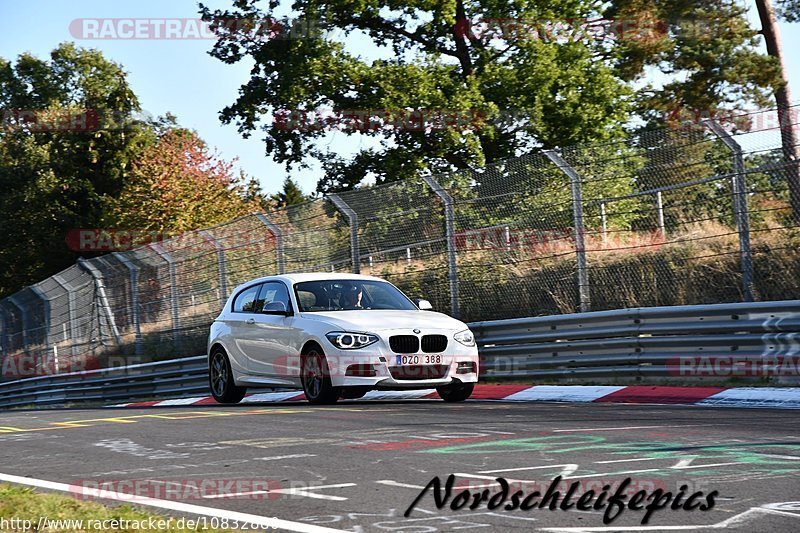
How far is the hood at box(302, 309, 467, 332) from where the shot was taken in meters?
13.1

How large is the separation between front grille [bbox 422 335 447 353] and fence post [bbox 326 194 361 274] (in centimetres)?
524

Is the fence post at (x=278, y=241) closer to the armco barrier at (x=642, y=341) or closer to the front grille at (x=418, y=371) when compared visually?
the armco barrier at (x=642, y=341)

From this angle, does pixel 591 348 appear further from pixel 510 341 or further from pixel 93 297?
pixel 93 297

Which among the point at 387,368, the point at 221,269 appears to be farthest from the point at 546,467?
the point at 221,269

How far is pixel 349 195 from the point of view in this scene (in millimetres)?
18297

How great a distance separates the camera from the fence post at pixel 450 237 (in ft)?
54.6

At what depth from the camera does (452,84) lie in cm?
2920

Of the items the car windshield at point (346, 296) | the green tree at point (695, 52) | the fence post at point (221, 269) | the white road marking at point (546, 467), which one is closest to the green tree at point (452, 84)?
the green tree at point (695, 52)

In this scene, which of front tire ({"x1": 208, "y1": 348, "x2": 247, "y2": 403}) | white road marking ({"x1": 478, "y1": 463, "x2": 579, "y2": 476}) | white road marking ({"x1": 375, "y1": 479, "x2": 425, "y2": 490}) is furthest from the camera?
front tire ({"x1": 208, "y1": 348, "x2": 247, "y2": 403})

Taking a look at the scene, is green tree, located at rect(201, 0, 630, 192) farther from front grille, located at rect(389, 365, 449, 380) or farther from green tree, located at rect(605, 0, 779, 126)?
front grille, located at rect(389, 365, 449, 380)

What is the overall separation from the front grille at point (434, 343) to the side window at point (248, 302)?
2.71 m

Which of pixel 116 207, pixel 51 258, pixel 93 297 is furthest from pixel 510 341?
pixel 51 258

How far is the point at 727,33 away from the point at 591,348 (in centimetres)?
1709

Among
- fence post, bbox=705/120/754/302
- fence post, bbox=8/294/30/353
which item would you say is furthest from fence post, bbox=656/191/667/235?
fence post, bbox=8/294/30/353
